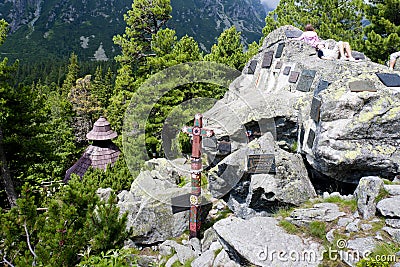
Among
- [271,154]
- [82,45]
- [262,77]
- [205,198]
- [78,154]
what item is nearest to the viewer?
[271,154]

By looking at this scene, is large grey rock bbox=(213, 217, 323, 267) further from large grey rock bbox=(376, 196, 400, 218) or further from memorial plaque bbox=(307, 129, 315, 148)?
memorial plaque bbox=(307, 129, 315, 148)

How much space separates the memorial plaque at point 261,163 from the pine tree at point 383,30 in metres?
12.0

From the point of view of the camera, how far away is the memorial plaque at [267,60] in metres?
10.9

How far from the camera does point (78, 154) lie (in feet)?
92.8

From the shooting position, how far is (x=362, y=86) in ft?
20.9

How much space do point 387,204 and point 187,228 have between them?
5.16m

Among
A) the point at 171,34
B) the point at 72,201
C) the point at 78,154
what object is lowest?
the point at 78,154

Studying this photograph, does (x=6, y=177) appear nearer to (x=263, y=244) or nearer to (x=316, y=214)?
(x=263, y=244)

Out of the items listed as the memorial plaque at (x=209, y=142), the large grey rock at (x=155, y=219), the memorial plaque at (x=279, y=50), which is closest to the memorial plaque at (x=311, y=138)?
the memorial plaque at (x=209, y=142)

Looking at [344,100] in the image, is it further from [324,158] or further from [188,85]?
[188,85]

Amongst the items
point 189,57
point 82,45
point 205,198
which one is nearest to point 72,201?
point 205,198

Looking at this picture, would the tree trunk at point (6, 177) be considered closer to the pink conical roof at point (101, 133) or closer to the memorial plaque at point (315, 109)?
the pink conical roof at point (101, 133)

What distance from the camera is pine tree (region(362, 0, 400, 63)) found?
1508 cm

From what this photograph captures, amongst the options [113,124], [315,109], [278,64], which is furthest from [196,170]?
[113,124]
